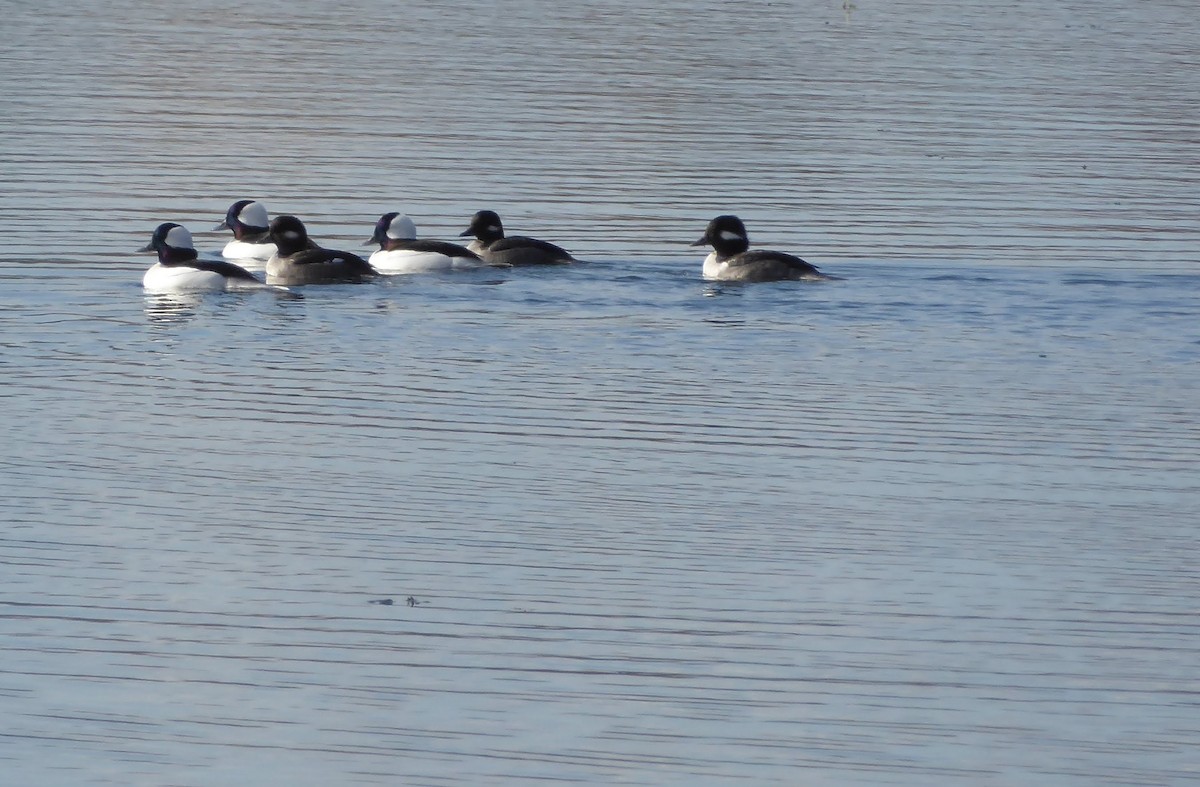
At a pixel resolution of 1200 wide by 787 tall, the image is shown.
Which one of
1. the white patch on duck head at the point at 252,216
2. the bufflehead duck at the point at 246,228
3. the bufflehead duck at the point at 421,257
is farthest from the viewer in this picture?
the white patch on duck head at the point at 252,216

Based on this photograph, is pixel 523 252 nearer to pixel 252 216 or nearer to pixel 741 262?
pixel 741 262

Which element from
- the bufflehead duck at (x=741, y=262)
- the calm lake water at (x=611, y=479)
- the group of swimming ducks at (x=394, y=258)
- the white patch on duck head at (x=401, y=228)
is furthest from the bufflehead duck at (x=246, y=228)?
the bufflehead duck at (x=741, y=262)

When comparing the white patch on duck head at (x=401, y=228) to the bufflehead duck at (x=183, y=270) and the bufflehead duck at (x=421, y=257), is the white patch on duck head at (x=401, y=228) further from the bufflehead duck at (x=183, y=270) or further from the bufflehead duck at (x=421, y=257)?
the bufflehead duck at (x=183, y=270)

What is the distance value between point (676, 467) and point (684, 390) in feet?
6.91

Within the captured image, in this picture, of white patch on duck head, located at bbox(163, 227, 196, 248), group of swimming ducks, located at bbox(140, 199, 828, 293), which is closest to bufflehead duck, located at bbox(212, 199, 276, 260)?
group of swimming ducks, located at bbox(140, 199, 828, 293)

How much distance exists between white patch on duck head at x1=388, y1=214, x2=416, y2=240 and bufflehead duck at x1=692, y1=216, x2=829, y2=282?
299 centimetres

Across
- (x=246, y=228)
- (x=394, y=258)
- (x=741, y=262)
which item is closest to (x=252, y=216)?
(x=246, y=228)

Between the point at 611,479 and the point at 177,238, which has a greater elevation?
the point at 177,238

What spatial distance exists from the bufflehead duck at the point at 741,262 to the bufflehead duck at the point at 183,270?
4.05 metres

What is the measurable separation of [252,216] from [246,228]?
0.13 m

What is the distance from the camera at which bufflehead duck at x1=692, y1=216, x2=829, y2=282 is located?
60.6 feet

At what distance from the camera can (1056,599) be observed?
10.0 m

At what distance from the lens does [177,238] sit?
18.6 m

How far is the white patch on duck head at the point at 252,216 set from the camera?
2116 centimetres
